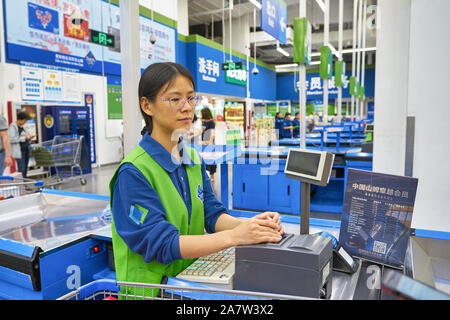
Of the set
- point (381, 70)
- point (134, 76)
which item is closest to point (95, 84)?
point (134, 76)

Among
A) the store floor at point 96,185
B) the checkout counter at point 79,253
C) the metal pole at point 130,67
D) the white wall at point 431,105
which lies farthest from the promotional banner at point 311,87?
the checkout counter at point 79,253

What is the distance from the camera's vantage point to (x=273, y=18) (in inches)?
220

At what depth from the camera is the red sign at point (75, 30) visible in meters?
8.78

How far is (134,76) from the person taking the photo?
2.77m

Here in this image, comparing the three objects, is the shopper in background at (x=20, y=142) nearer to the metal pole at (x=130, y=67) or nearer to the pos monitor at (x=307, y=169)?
the metal pole at (x=130, y=67)

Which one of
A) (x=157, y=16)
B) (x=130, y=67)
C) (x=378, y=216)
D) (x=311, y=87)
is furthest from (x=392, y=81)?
(x=311, y=87)

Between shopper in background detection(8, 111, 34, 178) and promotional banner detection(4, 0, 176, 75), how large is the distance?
5.04ft

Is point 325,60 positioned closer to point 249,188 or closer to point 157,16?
point 249,188

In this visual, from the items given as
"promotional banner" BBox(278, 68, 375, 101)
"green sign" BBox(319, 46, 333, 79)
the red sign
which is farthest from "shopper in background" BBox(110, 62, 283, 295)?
"promotional banner" BBox(278, 68, 375, 101)

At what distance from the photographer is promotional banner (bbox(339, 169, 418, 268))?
1.35m

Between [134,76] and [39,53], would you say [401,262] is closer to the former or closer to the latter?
[134,76]

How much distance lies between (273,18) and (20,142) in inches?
228

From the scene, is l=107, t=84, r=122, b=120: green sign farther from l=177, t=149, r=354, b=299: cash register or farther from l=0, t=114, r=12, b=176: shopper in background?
l=177, t=149, r=354, b=299: cash register
